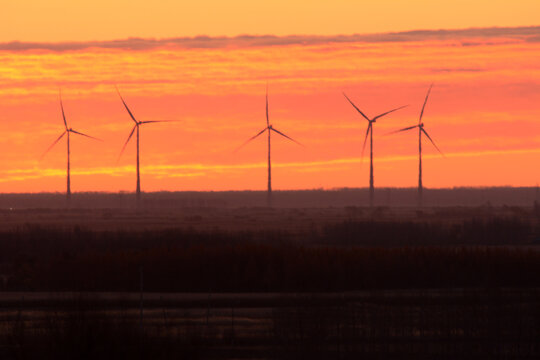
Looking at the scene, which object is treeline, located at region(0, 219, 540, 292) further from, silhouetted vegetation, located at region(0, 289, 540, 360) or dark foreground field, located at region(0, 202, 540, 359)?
silhouetted vegetation, located at region(0, 289, 540, 360)

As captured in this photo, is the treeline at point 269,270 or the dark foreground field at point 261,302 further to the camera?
the treeline at point 269,270

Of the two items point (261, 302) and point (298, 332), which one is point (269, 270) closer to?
point (261, 302)

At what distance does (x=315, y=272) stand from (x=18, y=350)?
28.3 m

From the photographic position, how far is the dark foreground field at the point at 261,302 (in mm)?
36094

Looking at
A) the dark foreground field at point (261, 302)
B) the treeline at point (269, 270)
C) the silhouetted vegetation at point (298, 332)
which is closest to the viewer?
the silhouetted vegetation at point (298, 332)

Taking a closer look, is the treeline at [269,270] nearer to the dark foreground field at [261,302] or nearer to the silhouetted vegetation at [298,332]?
the dark foreground field at [261,302]

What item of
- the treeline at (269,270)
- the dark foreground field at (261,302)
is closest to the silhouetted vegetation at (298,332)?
the dark foreground field at (261,302)

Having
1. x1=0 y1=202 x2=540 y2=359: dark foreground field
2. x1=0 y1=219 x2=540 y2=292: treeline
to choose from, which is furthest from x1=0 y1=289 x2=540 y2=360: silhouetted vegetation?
x1=0 y1=219 x2=540 y2=292: treeline

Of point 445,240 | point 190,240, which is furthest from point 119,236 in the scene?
point 445,240

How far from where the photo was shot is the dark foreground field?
3609 centimetres

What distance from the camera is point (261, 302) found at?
5131cm

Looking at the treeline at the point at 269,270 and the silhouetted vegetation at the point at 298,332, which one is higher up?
the treeline at the point at 269,270

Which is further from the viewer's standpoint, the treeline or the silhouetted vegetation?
the treeline

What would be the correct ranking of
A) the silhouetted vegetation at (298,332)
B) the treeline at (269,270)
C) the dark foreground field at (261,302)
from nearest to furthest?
the silhouetted vegetation at (298,332) < the dark foreground field at (261,302) < the treeline at (269,270)
